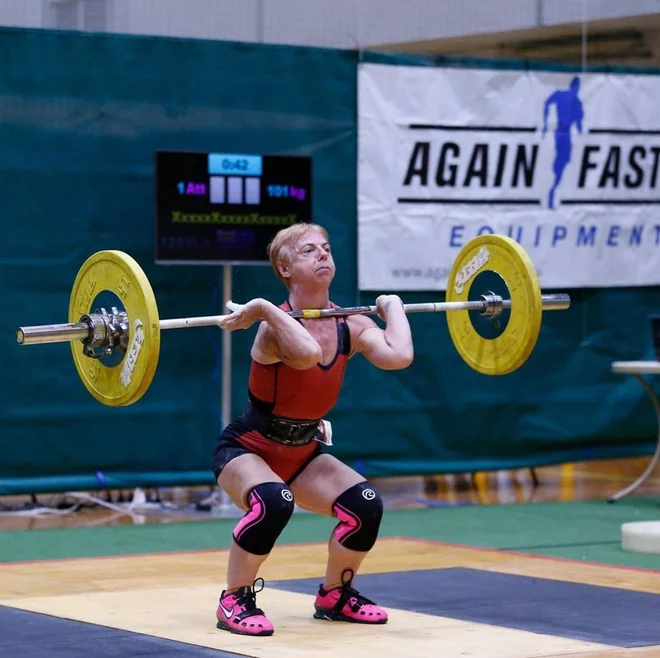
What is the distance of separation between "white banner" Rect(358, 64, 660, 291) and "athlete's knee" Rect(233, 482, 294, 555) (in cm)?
374

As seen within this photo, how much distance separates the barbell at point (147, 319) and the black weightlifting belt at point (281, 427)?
0.34 meters

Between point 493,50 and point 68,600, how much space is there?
485cm

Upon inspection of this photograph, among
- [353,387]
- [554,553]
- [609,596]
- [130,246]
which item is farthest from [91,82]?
[609,596]

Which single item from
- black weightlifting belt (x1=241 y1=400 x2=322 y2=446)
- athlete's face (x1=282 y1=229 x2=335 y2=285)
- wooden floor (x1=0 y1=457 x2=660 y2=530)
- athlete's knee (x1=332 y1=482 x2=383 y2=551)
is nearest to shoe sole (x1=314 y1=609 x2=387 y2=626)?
athlete's knee (x1=332 y1=482 x2=383 y2=551)

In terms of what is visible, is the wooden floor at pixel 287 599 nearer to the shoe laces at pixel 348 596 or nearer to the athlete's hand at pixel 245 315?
the shoe laces at pixel 348 596

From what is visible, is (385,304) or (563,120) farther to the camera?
(563,120)

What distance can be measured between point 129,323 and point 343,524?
912mm

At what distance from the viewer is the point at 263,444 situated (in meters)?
4.77

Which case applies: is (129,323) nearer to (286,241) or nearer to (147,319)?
(147,319)

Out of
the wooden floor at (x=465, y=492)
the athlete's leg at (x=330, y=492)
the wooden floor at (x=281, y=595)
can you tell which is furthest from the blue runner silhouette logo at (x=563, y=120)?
the athlete's leg at (x=330, y=492)

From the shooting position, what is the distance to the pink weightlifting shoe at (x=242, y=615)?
180 inches

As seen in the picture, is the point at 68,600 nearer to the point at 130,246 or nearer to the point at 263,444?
the point at 263,444

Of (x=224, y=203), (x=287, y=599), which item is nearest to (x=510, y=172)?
(x=224, y=203)

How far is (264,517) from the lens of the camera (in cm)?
454
